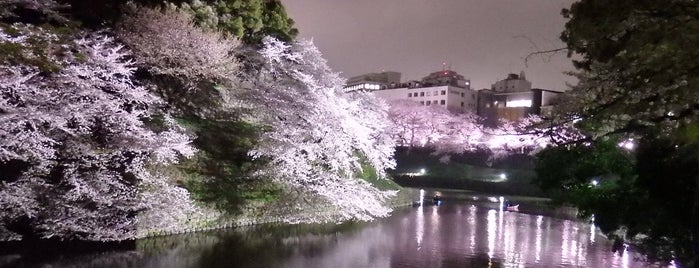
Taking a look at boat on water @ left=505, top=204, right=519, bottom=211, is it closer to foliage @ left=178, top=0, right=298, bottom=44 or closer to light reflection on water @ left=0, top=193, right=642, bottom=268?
light reflection on water @ left=0, top=193, right=642, bottom=268

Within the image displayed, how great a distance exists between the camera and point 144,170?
13.0m

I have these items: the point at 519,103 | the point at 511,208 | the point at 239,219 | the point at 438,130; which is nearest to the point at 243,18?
the point at 239,219

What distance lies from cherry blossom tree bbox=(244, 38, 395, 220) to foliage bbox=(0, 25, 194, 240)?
3.55 meters

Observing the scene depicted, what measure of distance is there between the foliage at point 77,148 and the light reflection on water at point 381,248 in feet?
3.91

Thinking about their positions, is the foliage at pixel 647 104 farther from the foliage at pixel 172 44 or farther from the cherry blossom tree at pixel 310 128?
the foliage at pixel 172 44

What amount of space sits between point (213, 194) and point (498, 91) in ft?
155

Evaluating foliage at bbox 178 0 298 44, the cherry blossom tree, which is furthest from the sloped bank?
foliage at bbox 178 0 298 44

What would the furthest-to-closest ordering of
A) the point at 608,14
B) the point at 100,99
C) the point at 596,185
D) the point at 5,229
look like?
the point at 100,99, the point at 5,229, the point at 596,185, the point at 608,14

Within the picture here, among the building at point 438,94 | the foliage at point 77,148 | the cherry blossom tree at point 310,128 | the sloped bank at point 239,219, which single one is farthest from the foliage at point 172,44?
the building at point 438,94

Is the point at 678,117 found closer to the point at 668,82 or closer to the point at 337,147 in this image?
the point at 668,82

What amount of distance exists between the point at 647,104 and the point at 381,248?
9039mm

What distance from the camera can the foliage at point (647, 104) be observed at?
16.5 ft

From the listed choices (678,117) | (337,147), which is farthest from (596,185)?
(337,147)

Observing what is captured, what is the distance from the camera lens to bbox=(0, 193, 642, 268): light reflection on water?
11562mm
